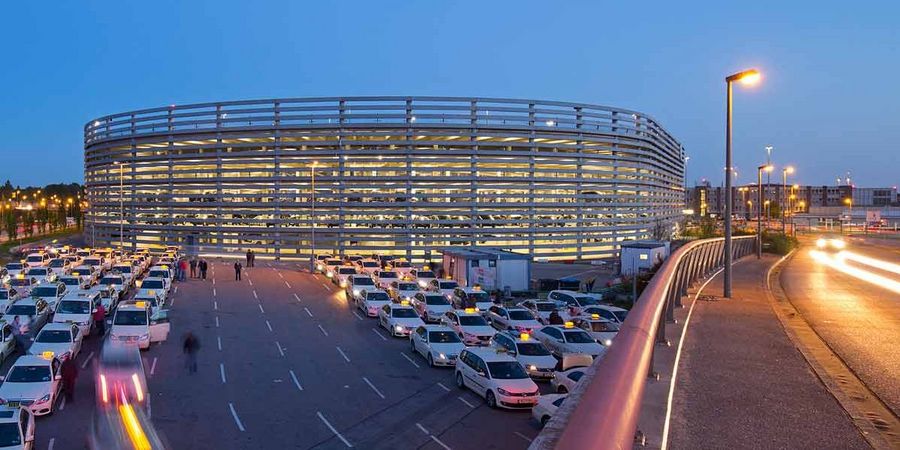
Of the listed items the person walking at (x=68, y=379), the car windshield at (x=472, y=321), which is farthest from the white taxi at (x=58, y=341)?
the car windshield at (x=472, y=321)

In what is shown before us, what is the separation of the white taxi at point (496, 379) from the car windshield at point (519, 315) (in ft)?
26.4

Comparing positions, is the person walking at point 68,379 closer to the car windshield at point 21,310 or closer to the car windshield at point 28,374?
the car windshield at point 28,374

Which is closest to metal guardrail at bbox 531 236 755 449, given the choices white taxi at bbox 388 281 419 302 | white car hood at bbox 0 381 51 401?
white car hood at bbox 0 381 51 401

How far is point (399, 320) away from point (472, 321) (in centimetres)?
315

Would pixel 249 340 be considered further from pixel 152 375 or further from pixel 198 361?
pixel 152 375

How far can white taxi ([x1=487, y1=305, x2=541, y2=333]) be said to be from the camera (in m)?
25.8

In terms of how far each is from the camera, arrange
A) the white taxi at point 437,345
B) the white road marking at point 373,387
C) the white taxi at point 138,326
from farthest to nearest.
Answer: the white taxi at point 138,326
the white taxi at point 437,345
the white road marking at point 373,387

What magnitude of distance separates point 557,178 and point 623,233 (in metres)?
15.3

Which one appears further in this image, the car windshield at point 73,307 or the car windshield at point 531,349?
the car windshield at point 73,307

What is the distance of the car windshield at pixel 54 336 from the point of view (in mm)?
19891

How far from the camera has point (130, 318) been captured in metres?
22.9

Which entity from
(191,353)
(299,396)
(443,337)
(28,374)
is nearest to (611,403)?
(299,396)

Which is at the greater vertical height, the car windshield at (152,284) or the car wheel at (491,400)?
the car windshield at (152,284)

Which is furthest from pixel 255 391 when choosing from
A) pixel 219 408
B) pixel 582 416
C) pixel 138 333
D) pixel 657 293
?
pixel 582 416
